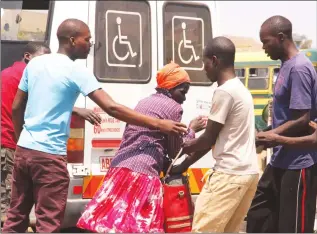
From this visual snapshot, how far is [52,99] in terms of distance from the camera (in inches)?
172

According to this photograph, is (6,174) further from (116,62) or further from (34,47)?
(116,62)

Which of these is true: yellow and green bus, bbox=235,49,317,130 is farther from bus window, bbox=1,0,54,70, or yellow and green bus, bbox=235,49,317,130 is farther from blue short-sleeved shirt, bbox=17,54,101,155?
blue short-sleeved shirt, bbox=17,54,101,155

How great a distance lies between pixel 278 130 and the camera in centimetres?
433

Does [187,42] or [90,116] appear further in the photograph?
[187,42]

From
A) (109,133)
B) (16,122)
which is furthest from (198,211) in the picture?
(109,133)

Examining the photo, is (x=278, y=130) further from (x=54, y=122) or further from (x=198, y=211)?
(x=54, y=122)

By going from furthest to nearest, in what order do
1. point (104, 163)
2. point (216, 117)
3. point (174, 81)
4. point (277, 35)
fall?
point (104, 163) < point (277, 35) < point (174, 81) < point (216, 117)

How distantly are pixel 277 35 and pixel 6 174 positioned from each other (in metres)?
3.16

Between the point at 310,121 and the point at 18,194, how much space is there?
190 cm

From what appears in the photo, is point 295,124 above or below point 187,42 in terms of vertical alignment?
below

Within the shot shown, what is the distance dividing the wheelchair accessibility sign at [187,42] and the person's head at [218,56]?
257 cm

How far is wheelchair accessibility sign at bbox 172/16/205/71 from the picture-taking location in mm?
6786

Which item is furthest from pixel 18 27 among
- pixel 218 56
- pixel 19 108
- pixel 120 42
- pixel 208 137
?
pixel 208 137

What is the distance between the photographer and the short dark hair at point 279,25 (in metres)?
4.47
